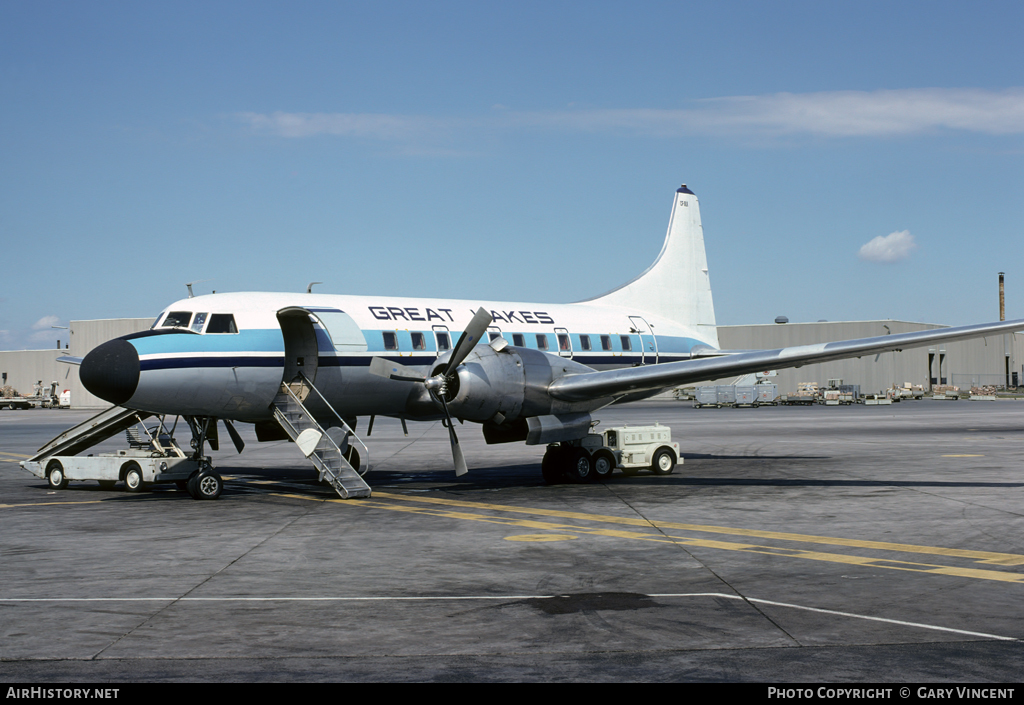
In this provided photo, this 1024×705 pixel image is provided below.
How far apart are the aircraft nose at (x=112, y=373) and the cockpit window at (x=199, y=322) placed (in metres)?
1.55

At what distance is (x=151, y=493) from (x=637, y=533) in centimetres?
1320

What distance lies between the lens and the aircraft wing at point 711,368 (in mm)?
20938

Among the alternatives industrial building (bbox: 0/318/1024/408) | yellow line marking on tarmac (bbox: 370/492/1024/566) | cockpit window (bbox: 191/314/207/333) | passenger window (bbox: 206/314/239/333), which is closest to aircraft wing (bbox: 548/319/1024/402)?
yellow line marking on tarmac (bbox: 370/492/1024/566)

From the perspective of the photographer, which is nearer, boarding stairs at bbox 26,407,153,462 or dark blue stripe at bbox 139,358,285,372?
dark blue stripe at bbox 139,358,285,372

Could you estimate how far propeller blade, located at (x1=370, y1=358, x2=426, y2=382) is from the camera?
21000 millimetres

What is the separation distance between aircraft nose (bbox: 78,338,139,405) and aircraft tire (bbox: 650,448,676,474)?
13534 mm

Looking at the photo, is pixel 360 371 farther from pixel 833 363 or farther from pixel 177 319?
pixel 833 363

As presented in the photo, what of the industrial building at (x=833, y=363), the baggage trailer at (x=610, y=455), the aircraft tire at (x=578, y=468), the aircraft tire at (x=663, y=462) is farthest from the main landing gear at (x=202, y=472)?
the industrial building at (x=833, y=363)

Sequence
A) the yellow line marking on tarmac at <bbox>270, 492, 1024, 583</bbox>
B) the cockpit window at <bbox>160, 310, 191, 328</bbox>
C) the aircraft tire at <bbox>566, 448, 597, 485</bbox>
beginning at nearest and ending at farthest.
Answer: the yellow line marking on tarmac at <bbox>270, 492, 1024, 583</bbox>
the cockpit window at <bbox>160, 310, 191, 328</bbox>
the aircraft tire at <bbox>566, 448, 597, 485</bbox>

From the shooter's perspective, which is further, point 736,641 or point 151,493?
point 151,493

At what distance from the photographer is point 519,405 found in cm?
2155

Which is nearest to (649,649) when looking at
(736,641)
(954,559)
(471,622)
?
(736,641)

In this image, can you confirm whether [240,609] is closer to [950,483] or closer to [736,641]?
[736,641]

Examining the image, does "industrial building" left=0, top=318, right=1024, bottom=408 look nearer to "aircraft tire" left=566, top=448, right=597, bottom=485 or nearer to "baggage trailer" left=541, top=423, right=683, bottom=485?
"baggage trailer" left=541, top=423, right=683, bottom=485
